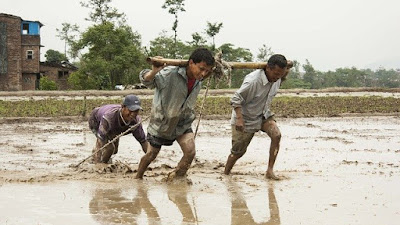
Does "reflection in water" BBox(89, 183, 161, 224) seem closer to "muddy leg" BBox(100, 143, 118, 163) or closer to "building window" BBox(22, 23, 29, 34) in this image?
"muddy leg" BBox(100, 143, 118, 163)

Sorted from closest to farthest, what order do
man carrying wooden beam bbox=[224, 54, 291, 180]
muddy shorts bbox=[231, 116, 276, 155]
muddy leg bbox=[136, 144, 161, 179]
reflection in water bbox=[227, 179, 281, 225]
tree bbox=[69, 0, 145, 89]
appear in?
reflection in water bbox=[227, 179, 281, 225]
muddy leg bbox=[136, 144, 161, 179]
man carrying wooden beam bbox=[224, 54, 291, 180]
muddy shorts bbox=[231, 116, 276, 155]
tree bbox=[69, 0, 145, 89]

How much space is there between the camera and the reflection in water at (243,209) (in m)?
4.27

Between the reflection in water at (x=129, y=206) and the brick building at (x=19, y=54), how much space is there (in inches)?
1409

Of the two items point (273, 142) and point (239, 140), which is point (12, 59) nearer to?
point (239, 140)

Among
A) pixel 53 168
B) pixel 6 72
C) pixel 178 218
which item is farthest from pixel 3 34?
pixel 178 218

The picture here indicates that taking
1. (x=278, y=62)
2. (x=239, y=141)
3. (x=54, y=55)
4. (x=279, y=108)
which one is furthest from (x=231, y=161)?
(x=54, y=55)

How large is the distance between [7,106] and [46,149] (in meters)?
9.39

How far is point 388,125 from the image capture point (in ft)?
44.6

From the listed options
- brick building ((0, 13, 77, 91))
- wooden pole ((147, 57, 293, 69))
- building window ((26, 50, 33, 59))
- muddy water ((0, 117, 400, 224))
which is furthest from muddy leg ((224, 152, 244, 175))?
building window ((26, 50, 33, 59))

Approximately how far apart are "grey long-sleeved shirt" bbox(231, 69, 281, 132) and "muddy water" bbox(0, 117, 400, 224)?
671mm

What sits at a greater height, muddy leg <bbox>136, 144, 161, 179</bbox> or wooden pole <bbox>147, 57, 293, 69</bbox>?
wooden pole <bbox>147, 57, 293, 69</bbox>

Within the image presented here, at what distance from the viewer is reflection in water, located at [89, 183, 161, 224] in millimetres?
4281

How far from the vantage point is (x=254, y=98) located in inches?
247

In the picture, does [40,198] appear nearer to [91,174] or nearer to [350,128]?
[91,174]
